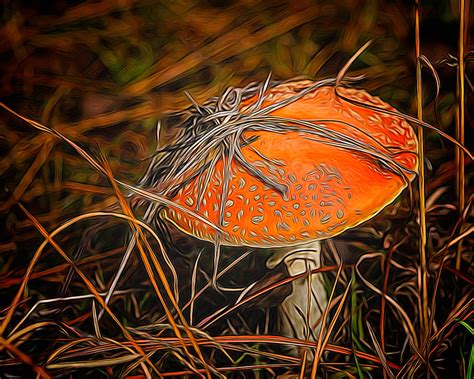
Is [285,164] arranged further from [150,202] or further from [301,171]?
[150,202]

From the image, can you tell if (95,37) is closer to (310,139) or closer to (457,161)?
(310,139)

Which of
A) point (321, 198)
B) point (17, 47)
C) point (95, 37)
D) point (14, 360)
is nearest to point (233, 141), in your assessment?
point (321, 198)

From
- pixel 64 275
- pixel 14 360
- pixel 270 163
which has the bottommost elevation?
pixel 14 360

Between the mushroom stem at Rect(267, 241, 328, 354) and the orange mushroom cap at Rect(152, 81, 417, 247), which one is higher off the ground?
the orange mushroom cap at Rect(152, 81, 417, 247)

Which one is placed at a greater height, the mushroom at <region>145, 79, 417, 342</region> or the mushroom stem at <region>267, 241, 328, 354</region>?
the mushroom at <region>145, 79, 417, 342</region>

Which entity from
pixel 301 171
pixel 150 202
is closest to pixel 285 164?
pixel 301 171

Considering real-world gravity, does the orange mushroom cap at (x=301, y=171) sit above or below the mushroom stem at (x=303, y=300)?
above
